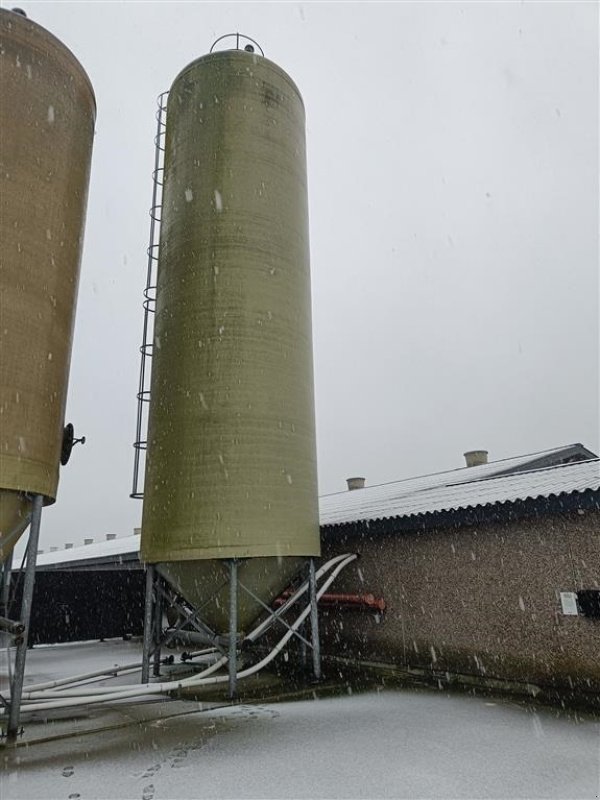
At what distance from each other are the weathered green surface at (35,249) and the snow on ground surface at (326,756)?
2763mm

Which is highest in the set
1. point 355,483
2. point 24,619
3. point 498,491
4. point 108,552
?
point 355,483

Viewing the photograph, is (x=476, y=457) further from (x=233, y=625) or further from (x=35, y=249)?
(x=35, y=249)

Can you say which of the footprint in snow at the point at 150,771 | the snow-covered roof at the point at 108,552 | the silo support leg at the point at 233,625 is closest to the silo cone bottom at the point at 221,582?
the silo support leg at the point at 233,625

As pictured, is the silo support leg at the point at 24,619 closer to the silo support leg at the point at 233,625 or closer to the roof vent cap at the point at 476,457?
the silo support leg at the point at 233,625

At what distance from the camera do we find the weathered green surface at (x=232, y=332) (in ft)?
27.1

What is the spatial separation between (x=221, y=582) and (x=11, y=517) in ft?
10.3

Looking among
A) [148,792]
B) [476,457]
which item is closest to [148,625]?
[148,792]

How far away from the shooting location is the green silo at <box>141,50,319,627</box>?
8281 millimetres

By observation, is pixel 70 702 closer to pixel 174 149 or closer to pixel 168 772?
pixel 168 772

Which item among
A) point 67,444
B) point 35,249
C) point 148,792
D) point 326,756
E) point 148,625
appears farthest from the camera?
point 148,625

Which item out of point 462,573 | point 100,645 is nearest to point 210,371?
point 462,573

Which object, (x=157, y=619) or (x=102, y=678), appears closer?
(x=157, y=619)

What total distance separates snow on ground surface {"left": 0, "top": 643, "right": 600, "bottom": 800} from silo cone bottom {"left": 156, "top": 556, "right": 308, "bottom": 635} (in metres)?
1.66

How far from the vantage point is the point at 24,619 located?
6.60m
